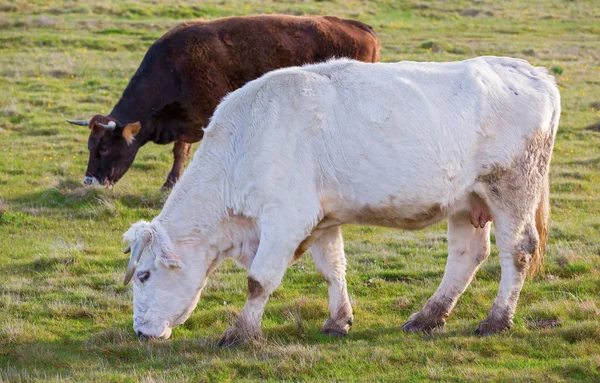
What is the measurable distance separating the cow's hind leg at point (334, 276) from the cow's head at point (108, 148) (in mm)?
5521

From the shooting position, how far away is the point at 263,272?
6316 mm

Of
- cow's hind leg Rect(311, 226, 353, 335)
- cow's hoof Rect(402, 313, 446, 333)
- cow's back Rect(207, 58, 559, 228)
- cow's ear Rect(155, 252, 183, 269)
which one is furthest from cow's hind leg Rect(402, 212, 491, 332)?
cow's ear Rect(155, 252, 183, 269)

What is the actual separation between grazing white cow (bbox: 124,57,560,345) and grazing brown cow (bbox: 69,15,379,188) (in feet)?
17.8

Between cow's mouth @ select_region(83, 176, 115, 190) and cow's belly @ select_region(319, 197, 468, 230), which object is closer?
cow's belly @ select_region(319, 197, 468, 230)

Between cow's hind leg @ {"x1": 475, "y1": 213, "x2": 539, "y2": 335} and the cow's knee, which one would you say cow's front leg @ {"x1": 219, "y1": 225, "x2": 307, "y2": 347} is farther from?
the cow's knee

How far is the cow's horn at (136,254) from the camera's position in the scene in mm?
6434

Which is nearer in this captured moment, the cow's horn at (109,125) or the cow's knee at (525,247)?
the cow's knee at (525,247)

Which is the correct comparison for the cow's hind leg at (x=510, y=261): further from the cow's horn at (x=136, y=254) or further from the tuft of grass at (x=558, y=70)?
the tuft of grass at (x=558, y=70)

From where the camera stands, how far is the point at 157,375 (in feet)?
18.5

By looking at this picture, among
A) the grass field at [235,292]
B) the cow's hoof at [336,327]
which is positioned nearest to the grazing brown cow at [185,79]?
the grass field at [235,292]

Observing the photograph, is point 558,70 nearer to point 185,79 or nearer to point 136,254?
point 185,79

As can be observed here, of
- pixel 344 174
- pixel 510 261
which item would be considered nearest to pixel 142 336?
pixel 344 174

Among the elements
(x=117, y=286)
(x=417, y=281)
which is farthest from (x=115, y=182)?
(x=417, y=281)

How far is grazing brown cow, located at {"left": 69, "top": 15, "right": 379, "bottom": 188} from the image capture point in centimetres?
1203
